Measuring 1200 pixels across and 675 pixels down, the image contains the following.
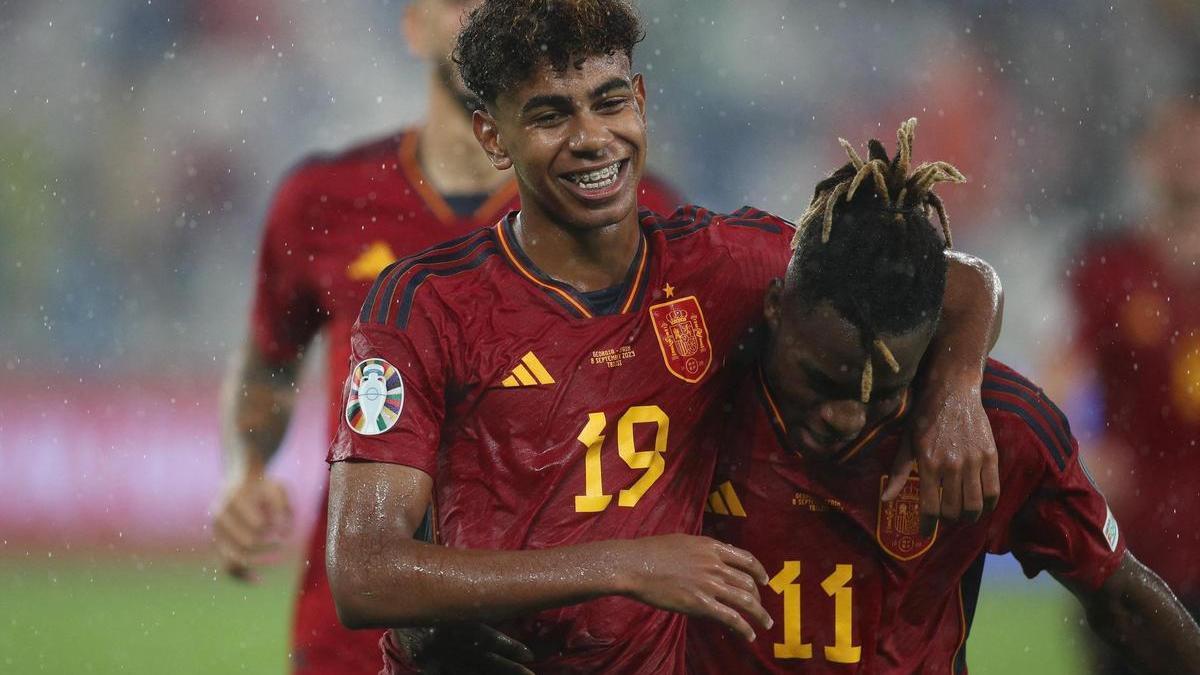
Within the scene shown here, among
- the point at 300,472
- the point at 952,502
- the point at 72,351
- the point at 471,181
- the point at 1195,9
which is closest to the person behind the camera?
the point at 952,502

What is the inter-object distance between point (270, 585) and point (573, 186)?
191 inches

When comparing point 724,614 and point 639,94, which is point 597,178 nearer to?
point 639,94

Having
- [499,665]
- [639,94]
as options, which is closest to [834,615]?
[499,665]

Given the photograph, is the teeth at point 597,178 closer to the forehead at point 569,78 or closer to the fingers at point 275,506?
the forehead at point 569,78

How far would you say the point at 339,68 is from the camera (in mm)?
7074

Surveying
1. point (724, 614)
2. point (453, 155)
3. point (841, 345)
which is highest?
point (453, 155)

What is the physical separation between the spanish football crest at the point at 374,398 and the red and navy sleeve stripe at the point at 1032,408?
39.5 inches

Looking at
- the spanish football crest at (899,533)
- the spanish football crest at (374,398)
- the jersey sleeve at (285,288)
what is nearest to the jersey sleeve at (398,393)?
the spanish football crest at (374,398)

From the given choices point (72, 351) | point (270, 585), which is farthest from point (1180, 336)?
point (72, 351)

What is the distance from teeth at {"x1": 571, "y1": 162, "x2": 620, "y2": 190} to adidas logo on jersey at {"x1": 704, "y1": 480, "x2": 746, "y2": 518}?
594mm

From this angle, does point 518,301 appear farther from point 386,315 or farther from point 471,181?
point 471,181

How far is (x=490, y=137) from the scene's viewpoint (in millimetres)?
2527

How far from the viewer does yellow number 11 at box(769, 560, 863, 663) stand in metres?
2.53

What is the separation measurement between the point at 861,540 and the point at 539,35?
1033 mm
